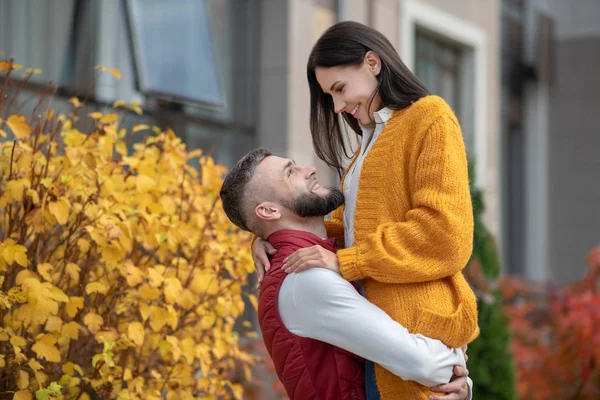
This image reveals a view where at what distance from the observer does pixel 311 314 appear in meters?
2.49

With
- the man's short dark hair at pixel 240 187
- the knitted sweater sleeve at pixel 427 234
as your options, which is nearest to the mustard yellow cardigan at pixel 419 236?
the knitted sweater sleeve at pixel 427 234

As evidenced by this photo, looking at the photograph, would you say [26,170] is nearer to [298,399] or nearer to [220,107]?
[298,399]

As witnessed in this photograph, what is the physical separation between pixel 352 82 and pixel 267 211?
460mm

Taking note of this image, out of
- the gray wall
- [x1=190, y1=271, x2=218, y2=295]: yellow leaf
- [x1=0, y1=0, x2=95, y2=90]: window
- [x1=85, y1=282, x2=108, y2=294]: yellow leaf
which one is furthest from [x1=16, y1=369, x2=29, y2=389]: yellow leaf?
the gray wall

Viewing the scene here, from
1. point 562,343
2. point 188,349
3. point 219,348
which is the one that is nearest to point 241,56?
point 562,343

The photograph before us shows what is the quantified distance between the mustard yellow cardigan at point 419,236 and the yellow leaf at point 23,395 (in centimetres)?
128

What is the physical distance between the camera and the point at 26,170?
10.7 feet

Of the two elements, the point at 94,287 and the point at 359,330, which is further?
the point at 94,287

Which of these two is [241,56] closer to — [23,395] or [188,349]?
[188,349]

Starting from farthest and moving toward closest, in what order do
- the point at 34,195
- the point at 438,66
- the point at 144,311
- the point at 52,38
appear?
the point at 438,66 → the point at 52,38 → the point at 144,311 → the point at 34,195

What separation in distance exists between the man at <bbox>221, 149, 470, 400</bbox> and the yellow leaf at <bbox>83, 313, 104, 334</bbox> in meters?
0.81

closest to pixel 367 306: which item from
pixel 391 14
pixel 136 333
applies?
pixel 136 333

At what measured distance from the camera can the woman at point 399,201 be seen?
2.46 metres

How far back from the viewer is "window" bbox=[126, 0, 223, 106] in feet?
21.1
